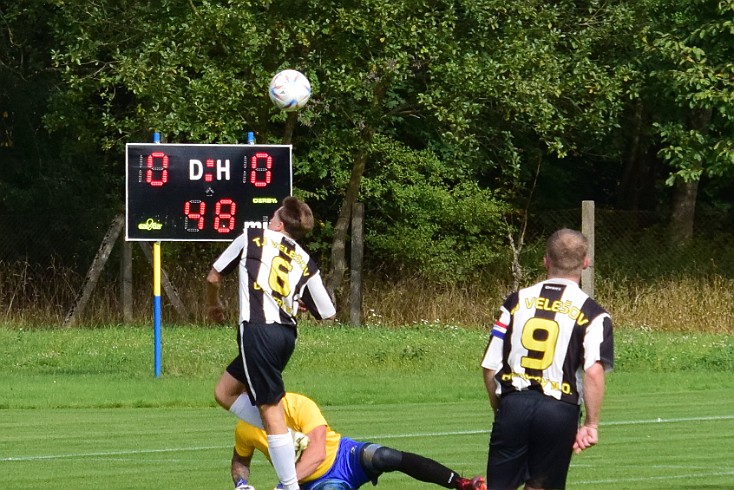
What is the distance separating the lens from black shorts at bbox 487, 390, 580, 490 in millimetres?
6738

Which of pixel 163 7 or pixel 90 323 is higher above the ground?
pixel 163 7

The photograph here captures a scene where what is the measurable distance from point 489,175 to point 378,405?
1661 centimetres

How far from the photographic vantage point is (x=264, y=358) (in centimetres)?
887

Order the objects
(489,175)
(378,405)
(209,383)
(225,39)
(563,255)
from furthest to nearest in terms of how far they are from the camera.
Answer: (489,175) → (225,39) → (209,383) → (378,405) → (563,255)

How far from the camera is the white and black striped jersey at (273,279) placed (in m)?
8.92

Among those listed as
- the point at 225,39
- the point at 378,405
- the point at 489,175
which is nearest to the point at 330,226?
the point at 489,175

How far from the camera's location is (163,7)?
83.4 ft

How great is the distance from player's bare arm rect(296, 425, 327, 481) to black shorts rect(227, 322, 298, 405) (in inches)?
12.3

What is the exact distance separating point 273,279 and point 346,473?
1.25m

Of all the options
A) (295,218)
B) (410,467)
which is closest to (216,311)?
(295,218)

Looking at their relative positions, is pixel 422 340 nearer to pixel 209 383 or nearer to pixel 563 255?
pixel 209 383

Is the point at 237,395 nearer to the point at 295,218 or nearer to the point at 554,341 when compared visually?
the point at 295,218

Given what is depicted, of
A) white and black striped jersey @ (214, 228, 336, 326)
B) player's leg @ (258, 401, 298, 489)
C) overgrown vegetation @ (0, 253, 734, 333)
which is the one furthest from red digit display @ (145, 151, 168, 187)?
player's leg @ (258, 401, 298, 489)

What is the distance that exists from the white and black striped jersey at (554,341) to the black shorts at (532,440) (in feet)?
0.20
